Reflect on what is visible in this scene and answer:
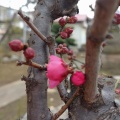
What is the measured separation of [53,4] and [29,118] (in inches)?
9.6

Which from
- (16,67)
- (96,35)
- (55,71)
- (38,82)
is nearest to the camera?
(96,35)

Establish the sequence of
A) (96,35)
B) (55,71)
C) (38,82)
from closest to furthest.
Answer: (96,35) < (55,71) < (38,82)

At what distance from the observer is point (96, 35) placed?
0.30 metres

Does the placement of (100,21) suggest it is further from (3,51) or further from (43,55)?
(3,51)

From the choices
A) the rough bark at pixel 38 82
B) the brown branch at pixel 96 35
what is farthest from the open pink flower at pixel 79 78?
the rough bark at pixel 38 82

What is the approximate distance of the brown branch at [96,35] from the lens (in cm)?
27

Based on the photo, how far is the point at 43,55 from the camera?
21.1 inches

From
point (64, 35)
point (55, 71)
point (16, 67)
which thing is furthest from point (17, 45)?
point (16, 67)

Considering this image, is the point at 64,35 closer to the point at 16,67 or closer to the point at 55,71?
the point at 55,71

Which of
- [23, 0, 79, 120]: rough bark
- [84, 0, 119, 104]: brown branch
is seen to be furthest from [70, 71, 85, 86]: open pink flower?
[23, 0, 79, 120]: rough bark

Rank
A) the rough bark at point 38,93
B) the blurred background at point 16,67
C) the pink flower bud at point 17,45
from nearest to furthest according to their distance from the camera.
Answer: the pink flower bud at point 17,45 → the rough bark at point 38,93 → the blurred background at point 16,67

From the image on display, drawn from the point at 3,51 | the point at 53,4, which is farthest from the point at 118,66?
the point at 53,4

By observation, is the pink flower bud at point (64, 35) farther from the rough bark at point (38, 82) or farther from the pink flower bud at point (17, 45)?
the pink flower bud at point (17, 45)

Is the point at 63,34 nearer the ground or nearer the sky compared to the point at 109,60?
nearer the sky
